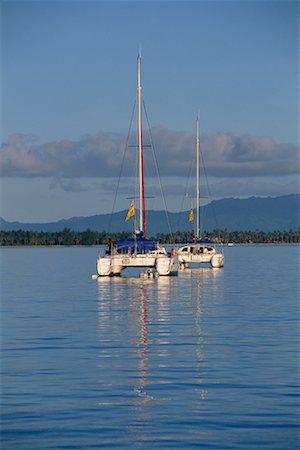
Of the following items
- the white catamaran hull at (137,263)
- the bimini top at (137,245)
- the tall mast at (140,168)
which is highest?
the tall mast at (140,168)

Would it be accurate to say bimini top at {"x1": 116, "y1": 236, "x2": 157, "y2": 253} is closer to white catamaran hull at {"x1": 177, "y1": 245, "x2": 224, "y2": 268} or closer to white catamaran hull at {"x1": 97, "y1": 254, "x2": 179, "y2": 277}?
white catamaran hull at {"x1": 97, "y1": 254, "x2": 179, "y2": 277}

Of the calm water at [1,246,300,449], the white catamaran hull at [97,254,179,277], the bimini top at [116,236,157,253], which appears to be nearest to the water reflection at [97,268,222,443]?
the calm water at [1,246,300,449]

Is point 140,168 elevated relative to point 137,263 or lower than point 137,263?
elevated

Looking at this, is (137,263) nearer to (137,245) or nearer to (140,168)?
(137,245)

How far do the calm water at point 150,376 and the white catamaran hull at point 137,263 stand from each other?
2015 centimetres

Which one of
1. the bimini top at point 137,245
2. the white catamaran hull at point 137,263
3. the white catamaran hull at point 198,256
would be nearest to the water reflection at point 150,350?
the white catamaran hull at point 137,263

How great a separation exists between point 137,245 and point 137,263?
6.91 ft

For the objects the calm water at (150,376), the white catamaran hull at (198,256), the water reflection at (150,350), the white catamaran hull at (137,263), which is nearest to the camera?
the calm water at (150,376)

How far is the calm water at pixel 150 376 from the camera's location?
17.2 meters

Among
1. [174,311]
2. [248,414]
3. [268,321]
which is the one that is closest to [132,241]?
[174,311]

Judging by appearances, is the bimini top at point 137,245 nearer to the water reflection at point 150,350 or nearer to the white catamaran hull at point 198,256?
the water reflection at point 150,350

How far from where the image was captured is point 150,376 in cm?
2286

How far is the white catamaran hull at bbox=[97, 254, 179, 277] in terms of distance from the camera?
65.2m

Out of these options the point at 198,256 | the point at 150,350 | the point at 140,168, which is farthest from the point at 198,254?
the point at 150,350
